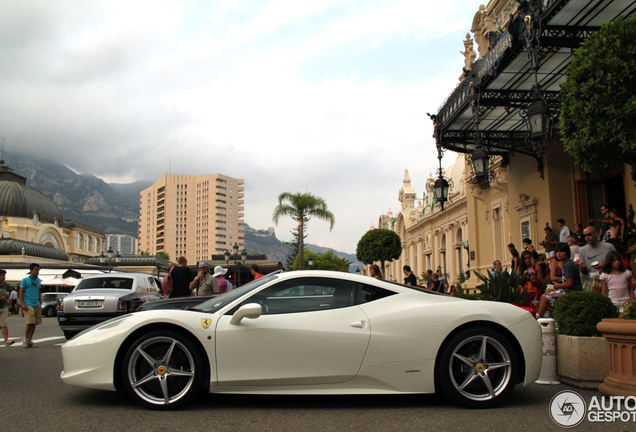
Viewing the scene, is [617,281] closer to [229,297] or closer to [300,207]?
[229,297]

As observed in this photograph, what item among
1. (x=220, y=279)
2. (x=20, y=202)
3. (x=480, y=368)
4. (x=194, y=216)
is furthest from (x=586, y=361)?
(x=194, y=216)

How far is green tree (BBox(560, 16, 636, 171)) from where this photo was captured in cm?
840

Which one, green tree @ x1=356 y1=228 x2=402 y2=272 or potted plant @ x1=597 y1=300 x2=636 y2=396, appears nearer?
potted plant @ x1=597 y1=300 x2=636 y2=396

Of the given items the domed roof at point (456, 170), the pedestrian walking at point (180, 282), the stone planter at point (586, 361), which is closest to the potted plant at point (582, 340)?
the stone planter at point (586, 361)

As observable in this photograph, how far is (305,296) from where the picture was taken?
186 inches

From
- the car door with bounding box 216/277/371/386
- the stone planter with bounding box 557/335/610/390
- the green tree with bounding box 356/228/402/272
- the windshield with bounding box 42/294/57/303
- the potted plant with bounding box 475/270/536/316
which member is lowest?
the windshield with bounding box 42/294/57/303

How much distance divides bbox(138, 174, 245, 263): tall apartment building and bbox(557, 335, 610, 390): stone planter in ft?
558

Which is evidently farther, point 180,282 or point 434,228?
point 434,228

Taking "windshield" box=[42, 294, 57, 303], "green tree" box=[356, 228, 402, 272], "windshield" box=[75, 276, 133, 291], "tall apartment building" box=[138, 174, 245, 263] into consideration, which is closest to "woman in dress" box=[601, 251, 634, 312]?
"windshield" box=[75, 276, 133, 291]

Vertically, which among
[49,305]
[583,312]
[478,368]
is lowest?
[49,305]

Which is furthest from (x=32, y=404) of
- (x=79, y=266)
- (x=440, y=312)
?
(x=79, y=266)

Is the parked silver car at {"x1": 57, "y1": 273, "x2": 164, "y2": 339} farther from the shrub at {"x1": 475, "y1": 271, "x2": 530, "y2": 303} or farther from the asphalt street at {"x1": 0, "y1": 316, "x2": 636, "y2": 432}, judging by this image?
the shrub at {"x1": 475, "y1": 271, "x2": 530, "y2": 303}

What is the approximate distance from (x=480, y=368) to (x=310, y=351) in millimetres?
1535

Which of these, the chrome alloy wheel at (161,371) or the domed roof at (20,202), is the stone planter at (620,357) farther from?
the domed roof at (20,202)
